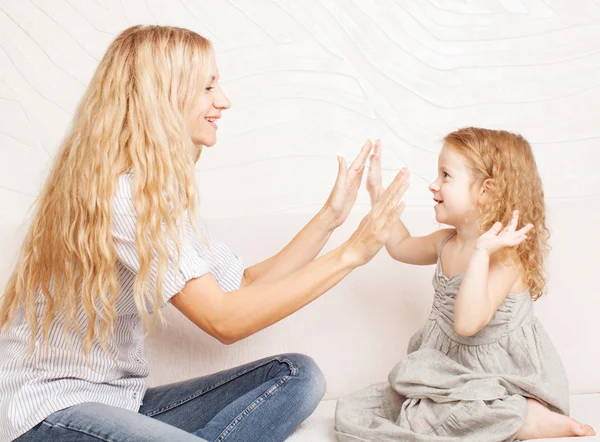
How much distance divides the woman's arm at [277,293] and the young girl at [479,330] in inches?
12.3

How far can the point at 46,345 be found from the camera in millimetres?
1537

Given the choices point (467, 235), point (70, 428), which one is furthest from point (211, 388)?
point (467, 235)

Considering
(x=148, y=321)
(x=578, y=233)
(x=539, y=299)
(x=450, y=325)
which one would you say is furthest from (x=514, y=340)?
(x=148, y=321)

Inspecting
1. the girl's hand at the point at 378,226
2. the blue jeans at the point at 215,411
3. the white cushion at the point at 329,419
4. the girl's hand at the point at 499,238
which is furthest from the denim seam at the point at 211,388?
the girl's hand at the point at 499,238

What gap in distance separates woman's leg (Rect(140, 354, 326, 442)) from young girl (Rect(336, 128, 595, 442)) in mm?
104

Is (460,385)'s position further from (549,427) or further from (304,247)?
(304,247)

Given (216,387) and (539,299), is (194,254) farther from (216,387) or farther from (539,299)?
(539,299)

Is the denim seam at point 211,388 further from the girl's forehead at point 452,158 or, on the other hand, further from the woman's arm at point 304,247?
the girl's forehead at point 452,158

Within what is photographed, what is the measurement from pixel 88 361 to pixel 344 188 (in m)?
0.72

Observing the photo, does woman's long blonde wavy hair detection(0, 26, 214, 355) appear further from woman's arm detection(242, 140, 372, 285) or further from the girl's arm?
the girl's arm

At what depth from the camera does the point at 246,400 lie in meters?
1.65

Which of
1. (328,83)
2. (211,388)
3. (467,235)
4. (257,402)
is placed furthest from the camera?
(328,83)

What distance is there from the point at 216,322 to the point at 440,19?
1440 millimetres

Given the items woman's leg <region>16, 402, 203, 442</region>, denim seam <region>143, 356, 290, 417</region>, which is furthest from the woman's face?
woman's leg <region>16, 402, 203, 442</region>
